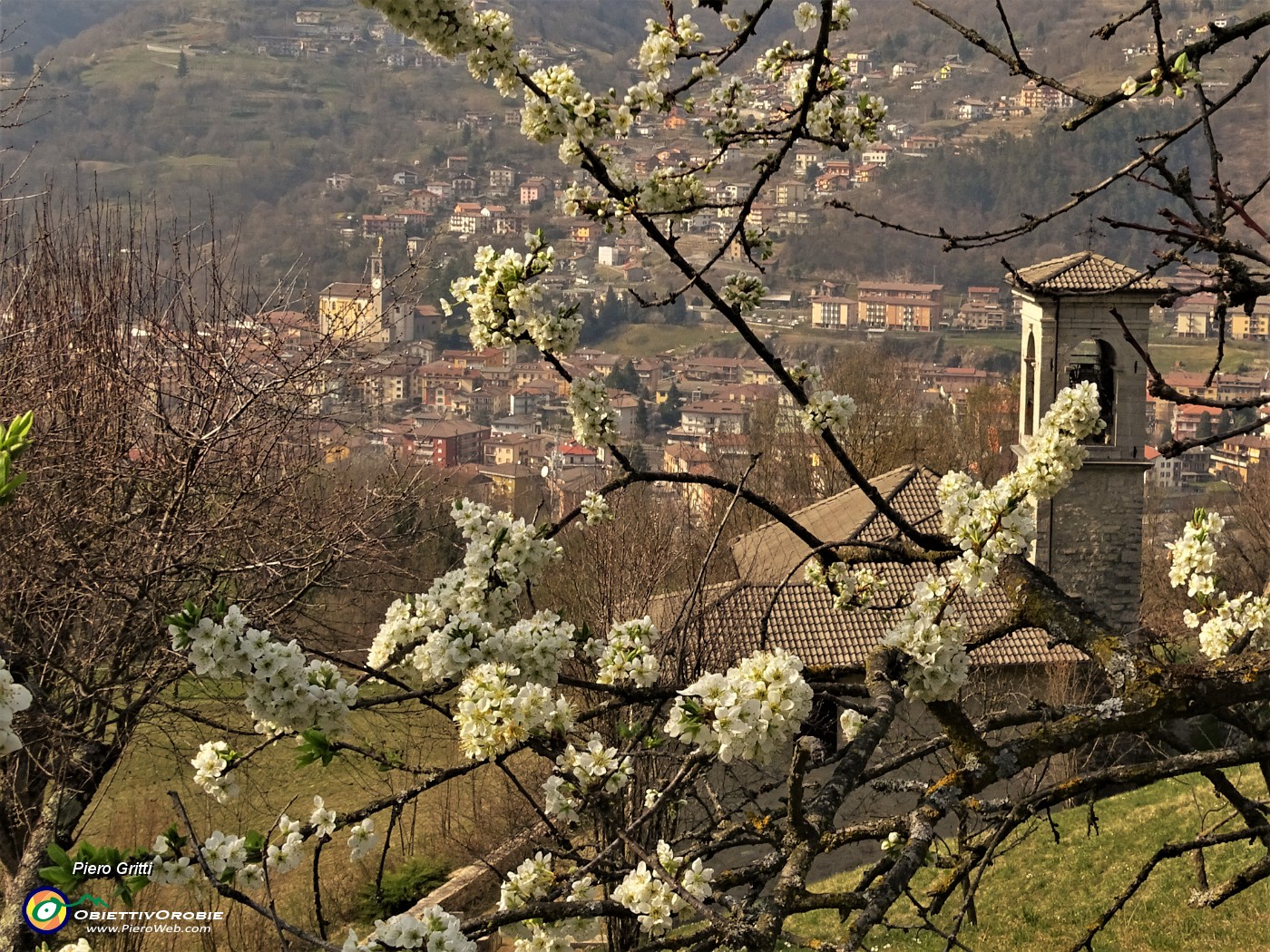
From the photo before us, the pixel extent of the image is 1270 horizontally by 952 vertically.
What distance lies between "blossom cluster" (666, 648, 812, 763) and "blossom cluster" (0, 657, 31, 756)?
3.81 ft

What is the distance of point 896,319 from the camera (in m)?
112

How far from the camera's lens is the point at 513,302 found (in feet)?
12.5

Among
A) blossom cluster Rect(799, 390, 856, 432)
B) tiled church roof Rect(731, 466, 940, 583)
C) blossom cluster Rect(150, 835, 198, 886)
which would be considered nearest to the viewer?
blossom cluster Rect(150, 835, 198, 886)

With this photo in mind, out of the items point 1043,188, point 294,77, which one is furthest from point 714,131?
point 294,77

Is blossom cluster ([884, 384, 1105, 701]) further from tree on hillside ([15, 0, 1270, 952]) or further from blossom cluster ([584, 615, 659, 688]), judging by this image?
blossom cluster ([584, 615, 659, 688])

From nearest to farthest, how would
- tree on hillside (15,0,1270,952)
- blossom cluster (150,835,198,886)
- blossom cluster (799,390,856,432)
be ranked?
1. tree on hillside (15,0,1270,952)
2. blossom cluster (150,835,198,886)
3. blossom cluster (799,390,856,432)

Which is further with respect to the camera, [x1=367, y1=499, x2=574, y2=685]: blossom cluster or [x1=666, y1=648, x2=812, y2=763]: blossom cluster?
[x1=367, y1=499, x2=574, y2=685]: blossom cluster

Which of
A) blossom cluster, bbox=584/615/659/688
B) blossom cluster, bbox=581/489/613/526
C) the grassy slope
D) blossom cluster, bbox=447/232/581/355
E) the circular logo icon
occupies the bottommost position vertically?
the grassy slope

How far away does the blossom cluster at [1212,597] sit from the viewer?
4449 mm

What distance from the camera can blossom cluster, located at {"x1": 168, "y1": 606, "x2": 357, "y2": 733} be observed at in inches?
110

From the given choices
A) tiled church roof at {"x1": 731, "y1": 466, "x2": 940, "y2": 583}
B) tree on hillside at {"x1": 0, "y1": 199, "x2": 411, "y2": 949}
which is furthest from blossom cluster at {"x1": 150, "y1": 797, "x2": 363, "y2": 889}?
tiled church roof at {"x1": 731, "y1": 466, "x2": 940, "y2": 583}

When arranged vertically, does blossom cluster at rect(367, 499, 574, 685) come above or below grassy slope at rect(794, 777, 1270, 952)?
above

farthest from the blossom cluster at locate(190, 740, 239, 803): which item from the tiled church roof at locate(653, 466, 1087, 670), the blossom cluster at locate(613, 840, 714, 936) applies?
the tiled church roof at locate(653, 466, 1087, 670)

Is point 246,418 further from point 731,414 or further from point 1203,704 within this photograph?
point 731,414
